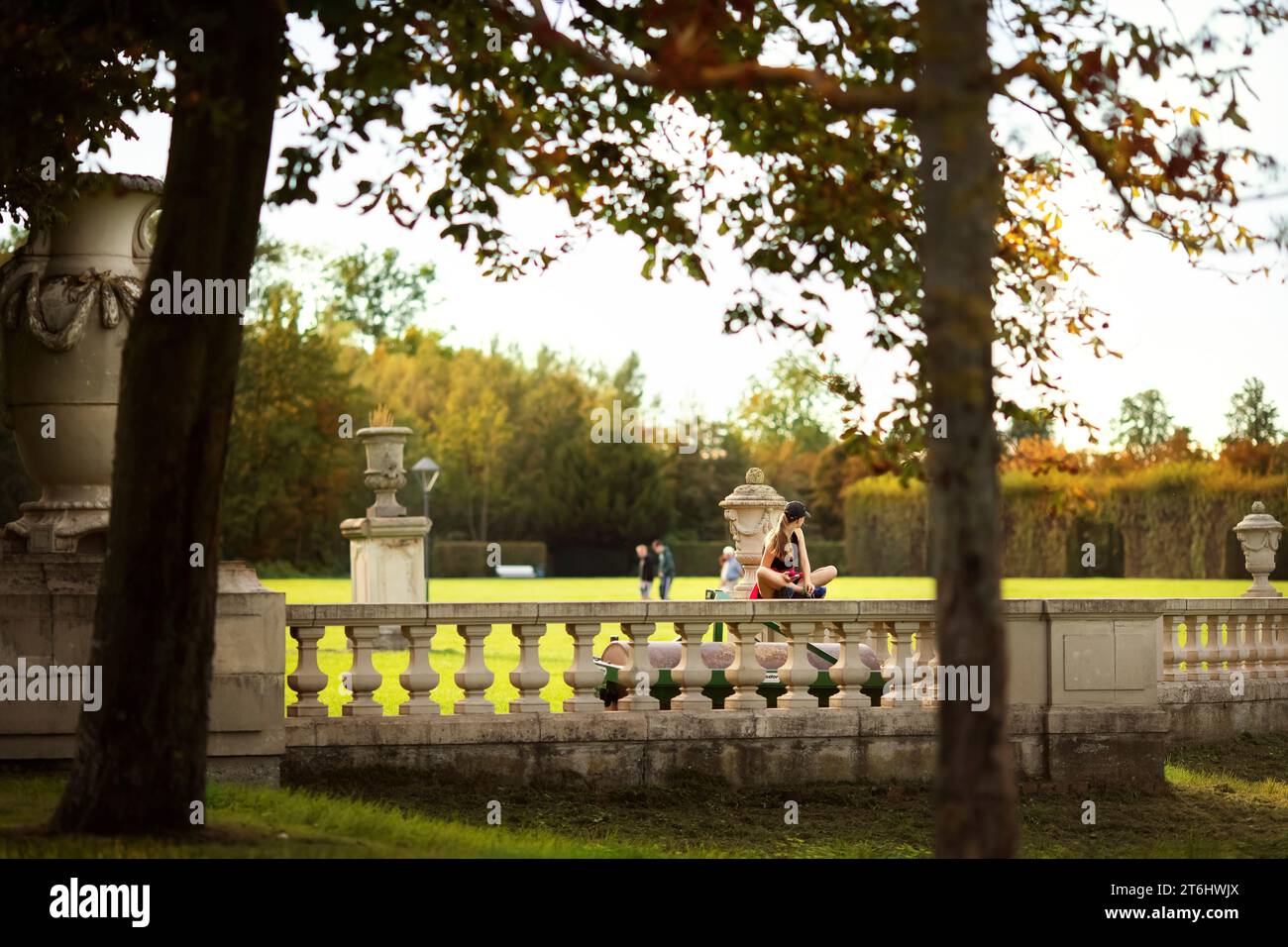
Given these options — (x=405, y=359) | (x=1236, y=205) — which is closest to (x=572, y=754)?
(x=1236, y=205)

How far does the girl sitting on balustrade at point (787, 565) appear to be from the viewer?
1180 cm

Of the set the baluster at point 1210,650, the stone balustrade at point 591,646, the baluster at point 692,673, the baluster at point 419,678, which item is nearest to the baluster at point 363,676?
the stone balustrade at point 591,646

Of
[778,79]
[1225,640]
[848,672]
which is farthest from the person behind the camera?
[1225,640]

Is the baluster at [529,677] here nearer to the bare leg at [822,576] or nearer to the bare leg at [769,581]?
the bare leg at [769,581]

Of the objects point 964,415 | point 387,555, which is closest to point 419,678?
point 964,415

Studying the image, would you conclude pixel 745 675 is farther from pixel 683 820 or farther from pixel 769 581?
pixel 769 581

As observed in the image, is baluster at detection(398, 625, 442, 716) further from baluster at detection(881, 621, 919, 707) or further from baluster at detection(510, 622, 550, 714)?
baluster at detection(881, 621, 919, 707)

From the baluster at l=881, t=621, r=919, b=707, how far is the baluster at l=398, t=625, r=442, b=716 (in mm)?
3141

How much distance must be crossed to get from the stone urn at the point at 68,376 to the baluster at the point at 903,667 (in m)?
5.17

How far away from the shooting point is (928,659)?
37.2ft

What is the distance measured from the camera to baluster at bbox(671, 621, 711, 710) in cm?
1045

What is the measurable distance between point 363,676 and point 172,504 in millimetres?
3299

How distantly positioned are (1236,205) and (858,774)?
4.81 metres
